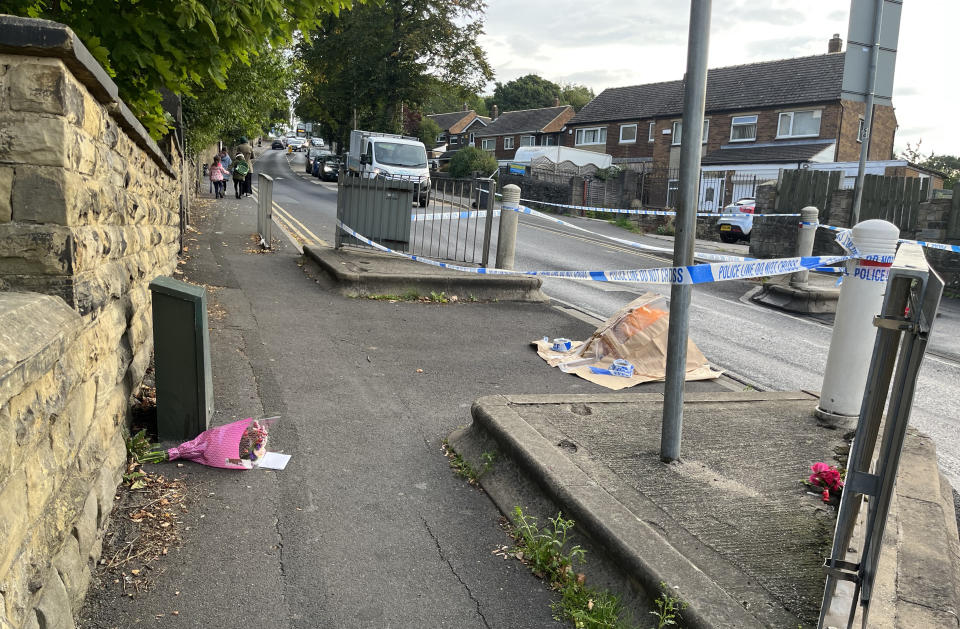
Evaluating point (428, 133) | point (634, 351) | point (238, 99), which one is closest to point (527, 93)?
point (428, 133)

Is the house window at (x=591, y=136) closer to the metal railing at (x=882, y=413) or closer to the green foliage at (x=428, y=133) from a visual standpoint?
the green foliage at (x=428, y=133)

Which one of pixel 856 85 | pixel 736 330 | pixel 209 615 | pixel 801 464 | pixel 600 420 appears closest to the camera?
pixel 209 615

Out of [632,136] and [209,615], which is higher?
[632,136]

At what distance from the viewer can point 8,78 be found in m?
2.56

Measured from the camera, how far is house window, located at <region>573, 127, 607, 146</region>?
5028 cm

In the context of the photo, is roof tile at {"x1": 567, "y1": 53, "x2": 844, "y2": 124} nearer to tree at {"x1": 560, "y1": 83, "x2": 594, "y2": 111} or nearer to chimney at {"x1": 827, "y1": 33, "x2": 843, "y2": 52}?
chimney at {"x1": 827, "y1": 33, "x2": 843, "y2": 52}

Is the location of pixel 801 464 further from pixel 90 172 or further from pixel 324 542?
pixel 90 172

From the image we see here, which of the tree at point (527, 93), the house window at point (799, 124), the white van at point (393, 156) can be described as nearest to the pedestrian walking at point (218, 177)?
the white van at point (393, 156)

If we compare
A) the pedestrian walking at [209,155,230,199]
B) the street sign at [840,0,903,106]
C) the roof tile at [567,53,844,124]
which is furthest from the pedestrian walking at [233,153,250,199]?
the roof tile at [567,53,844,124]

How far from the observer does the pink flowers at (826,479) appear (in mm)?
3715

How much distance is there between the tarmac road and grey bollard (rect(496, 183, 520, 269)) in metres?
1.12

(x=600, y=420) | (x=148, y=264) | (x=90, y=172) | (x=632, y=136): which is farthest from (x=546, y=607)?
(x=632, y=136)

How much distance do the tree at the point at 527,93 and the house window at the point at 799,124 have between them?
69.1m

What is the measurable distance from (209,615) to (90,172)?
6.40 feet
